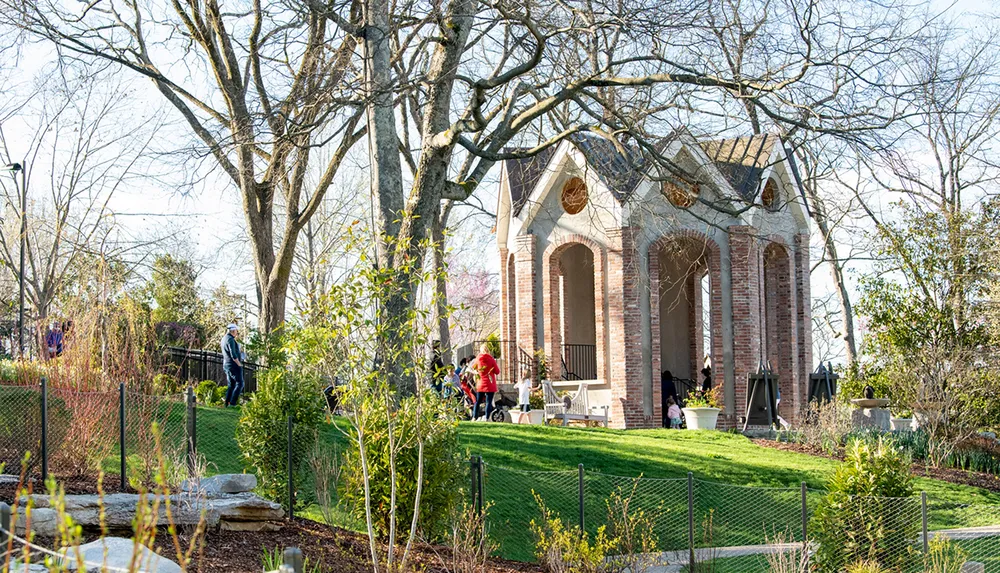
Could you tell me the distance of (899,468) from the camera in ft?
37.1

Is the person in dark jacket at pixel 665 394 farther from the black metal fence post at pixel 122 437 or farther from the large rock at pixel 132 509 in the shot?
the large rock at pixel 132 509

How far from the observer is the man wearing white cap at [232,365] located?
733 inches

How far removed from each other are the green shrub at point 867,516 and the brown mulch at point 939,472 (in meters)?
7.99

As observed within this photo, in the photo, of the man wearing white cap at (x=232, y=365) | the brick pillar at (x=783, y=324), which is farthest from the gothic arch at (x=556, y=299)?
the man wearing white cap at (x=232, y=365)

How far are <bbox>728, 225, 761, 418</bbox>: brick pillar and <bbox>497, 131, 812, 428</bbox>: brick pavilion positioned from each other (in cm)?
2

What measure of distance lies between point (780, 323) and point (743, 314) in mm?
2713

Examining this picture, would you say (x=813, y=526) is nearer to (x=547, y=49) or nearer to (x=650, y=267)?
(x=547, y=49)

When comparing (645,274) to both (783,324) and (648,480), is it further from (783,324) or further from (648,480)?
(648,480)

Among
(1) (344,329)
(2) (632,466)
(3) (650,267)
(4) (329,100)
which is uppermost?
(4) (329,100)

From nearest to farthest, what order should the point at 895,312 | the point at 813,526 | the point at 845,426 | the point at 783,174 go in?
the point at 813,526 < the point at 845,426 < the point at 895,312 < the point at 783,174

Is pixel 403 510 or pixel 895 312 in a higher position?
pixel 895 312

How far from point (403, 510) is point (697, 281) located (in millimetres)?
21096

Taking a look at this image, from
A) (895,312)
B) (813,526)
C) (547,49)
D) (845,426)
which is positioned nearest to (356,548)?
(813,526)

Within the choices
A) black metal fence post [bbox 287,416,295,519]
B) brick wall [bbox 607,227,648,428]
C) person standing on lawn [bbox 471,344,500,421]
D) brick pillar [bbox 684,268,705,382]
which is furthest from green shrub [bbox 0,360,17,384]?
brick pillar [bbox 684,268,705,382]
